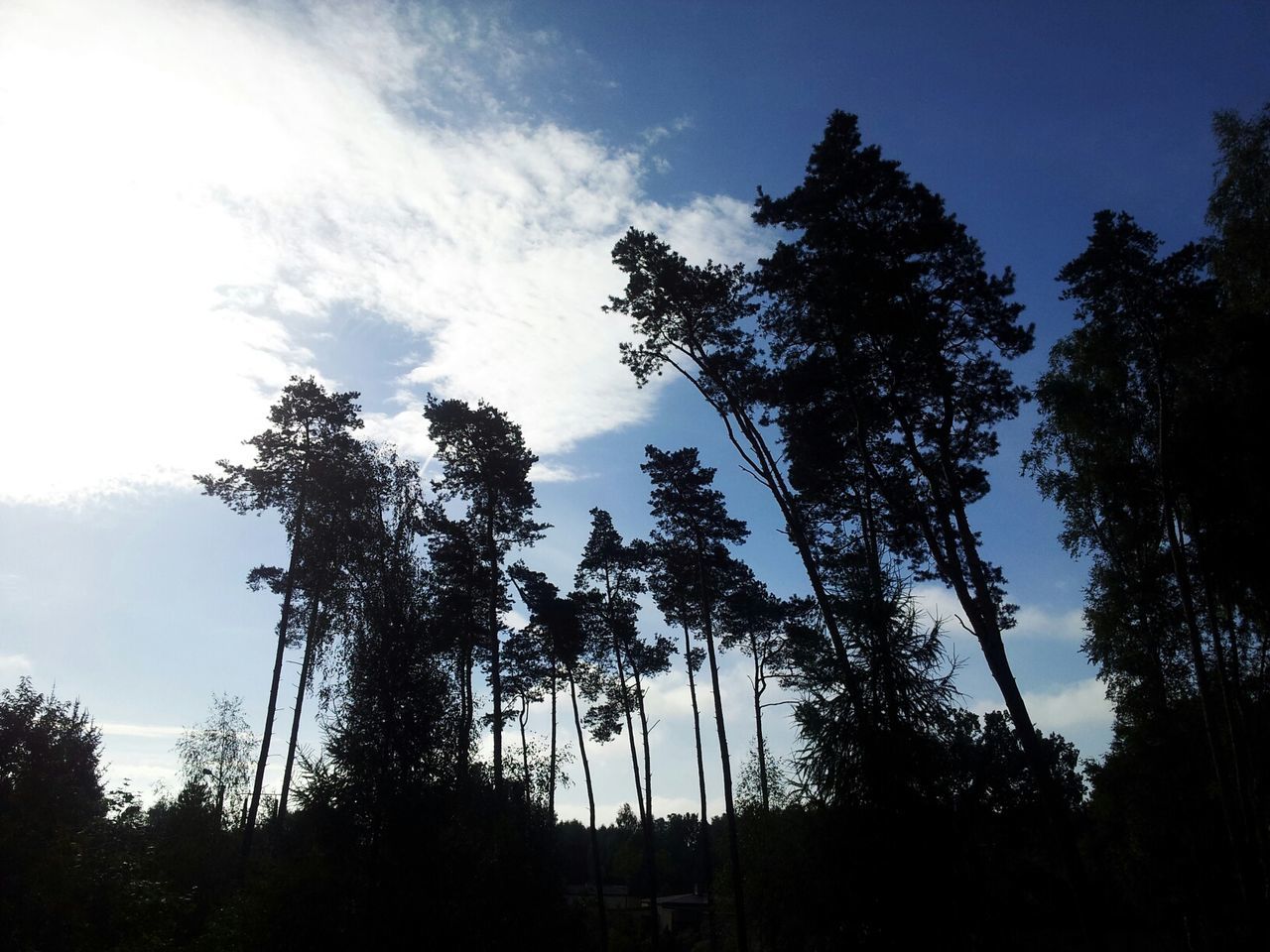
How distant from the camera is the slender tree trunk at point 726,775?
965 inches

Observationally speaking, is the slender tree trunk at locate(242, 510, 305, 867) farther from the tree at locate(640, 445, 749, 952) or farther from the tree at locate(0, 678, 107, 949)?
the tree at locate(640, 445, 749, 952)

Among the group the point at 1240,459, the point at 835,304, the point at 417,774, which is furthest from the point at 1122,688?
the point at 417,774

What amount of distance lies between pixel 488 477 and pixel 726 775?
1214 cm

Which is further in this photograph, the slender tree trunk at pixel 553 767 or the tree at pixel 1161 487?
the slender tree trunk at pixel 553 767

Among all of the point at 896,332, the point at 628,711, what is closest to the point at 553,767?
the point at 628,711

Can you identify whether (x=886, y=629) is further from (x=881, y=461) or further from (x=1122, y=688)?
(x=1122, y=688)

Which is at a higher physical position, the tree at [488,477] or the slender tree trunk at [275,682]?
the tree at [488,477]

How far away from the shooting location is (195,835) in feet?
96.6

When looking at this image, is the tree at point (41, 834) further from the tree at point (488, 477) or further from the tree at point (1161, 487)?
the tree at point (1161, 487)

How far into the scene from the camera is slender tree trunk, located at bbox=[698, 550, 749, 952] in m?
24.5

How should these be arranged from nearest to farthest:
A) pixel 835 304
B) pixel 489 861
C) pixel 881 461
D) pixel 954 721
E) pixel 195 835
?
pixel 954 721
pixel 489 861
pixel 835 304
pixel 881 461
pixel 195 835

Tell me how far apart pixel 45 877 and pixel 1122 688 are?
25836 mm

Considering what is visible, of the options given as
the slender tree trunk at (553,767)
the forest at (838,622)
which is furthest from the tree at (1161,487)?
the slender tree trunk at (553,767)

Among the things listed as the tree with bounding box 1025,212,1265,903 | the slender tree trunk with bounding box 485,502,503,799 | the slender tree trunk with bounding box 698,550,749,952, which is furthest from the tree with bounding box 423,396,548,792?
the tree with bounding box 1025,212,1265,903
